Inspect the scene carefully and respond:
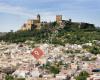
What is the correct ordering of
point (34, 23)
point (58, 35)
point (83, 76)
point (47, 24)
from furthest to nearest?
point (34, 23), point (47, 24), point (58, 35), point (83, 76)

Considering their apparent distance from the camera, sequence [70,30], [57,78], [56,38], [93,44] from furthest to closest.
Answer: [70,30]
[56,38]
[93,44]
[57,78]

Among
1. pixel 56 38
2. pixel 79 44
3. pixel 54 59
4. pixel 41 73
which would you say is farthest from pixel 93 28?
pixel 41 73

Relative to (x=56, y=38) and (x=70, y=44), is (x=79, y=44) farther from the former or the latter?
(x=56, y=38)

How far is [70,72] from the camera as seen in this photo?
4697 centimetres

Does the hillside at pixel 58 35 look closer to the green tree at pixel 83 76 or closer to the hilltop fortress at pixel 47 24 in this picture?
the hilltop fortress at pixel 47 24

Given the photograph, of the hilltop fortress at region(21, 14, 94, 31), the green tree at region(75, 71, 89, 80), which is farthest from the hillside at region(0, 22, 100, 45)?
the green tree at region(75, 71, 89, 80)

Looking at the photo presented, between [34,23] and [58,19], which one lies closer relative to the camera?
[58,19]

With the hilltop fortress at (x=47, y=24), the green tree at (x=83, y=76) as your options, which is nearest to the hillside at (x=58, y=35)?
the hilltop fortress at (x=47, y=24)

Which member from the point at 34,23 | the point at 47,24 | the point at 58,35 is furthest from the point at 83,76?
the point at 34,23

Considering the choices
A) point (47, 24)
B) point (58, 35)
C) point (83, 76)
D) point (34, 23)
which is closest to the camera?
point (83, 76)

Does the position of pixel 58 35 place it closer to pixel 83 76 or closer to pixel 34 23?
pixel 34 23

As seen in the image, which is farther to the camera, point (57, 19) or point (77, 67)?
point (57, 19)

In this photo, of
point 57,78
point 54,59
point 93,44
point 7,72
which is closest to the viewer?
point 57,78

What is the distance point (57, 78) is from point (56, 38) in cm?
5552
